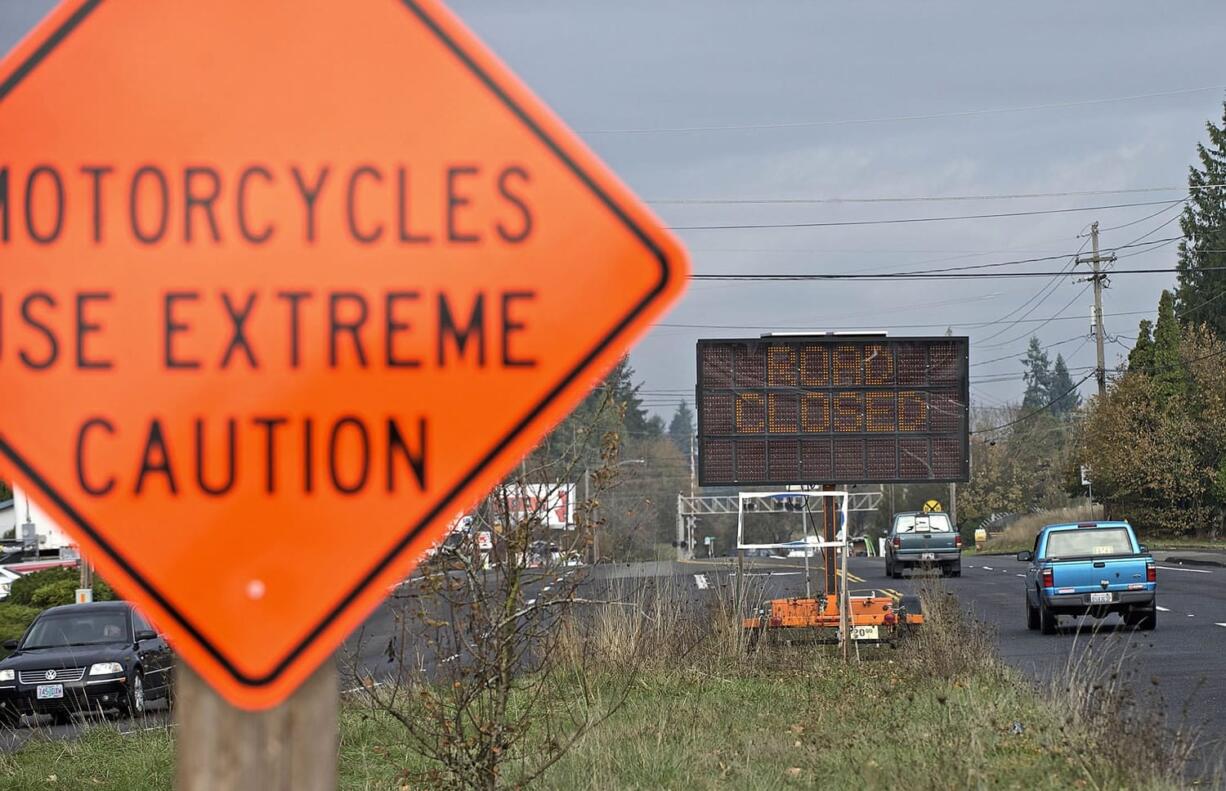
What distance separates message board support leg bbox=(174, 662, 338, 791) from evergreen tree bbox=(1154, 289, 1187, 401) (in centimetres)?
5722

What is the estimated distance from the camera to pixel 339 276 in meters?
2.37

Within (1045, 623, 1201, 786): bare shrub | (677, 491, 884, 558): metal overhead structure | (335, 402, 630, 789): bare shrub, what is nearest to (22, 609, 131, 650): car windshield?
(677, 491, 884, 558): metal overhead structure

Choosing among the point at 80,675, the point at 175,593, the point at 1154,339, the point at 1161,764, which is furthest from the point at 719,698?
the point at 1154,339

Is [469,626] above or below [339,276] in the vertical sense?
below

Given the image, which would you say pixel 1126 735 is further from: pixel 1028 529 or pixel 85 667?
pixel 1028 529

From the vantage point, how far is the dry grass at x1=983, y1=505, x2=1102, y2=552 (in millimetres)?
65812

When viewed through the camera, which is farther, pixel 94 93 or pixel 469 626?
pixel 469 626

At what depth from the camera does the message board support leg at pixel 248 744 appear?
2262 millimetres

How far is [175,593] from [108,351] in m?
0.36

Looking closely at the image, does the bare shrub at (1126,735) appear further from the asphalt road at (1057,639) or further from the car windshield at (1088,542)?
the car windshield at (1088,542)

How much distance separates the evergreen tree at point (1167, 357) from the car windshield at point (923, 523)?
1786cm

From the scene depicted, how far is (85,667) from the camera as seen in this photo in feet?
55.3

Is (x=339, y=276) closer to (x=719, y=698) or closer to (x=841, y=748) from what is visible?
(x=841, y=748)

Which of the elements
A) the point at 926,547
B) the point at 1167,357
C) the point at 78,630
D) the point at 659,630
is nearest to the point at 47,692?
the point at 78,630
